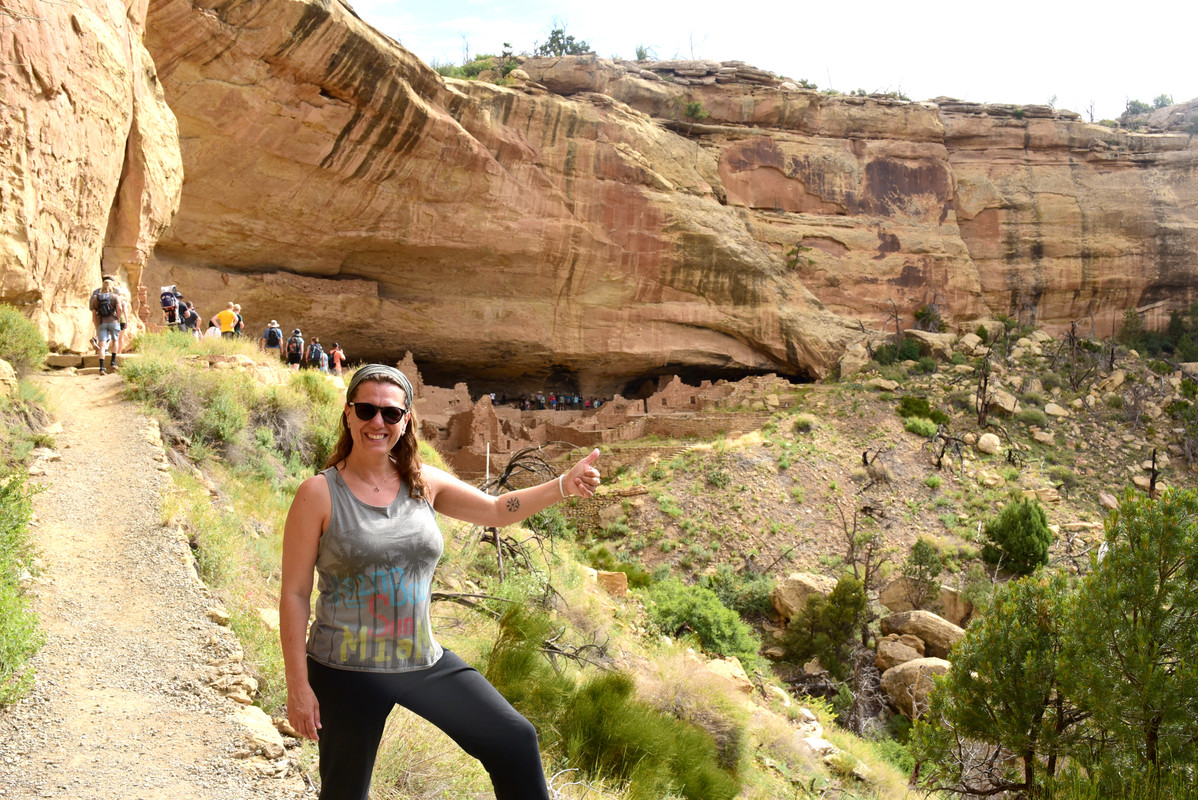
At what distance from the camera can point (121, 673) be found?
4047 millimetres

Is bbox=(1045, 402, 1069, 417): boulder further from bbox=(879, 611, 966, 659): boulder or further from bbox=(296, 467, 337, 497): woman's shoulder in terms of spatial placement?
bbox=(296, 467, 337, 497): woman's shoulder

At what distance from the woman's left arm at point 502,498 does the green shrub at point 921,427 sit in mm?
24460

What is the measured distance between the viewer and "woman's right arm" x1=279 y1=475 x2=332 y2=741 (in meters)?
2.60

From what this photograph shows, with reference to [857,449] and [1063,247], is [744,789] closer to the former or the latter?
[857,449]

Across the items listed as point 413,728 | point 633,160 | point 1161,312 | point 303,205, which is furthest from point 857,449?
point 413,728

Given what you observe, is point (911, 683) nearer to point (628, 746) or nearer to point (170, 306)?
point (628, 746)

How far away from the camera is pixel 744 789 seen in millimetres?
7438

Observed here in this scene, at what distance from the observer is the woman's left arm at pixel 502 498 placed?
311cm

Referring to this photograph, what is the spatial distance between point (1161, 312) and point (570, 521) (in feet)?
93.8

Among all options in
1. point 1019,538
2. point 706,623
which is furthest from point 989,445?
point 706,623

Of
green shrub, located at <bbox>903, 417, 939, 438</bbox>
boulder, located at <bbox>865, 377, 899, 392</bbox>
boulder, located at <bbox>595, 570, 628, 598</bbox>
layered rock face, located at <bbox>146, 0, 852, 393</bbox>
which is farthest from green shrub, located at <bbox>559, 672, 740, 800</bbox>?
boulder, located at <bbox>865, 377, 899, 392</bbox>

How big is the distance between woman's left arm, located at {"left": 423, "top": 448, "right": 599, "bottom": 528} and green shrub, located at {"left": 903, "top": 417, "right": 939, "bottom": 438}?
80.2ft

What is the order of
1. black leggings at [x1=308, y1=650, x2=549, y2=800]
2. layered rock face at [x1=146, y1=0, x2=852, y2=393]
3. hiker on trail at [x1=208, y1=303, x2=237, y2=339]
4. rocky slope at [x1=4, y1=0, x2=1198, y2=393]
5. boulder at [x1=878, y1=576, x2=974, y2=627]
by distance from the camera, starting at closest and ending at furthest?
black leggings at [x1=308, y1=650, x2=549, y2=800] → hiker on trail at [x1=208, y1=303, x2=237, y2=339] → boulder at [x1=878, y1=576, x2=974, y2=627] → layered rock face at [x1=146, y1=0, x2=852, y2=393] → rocky slope at [x1=4, y1=0, x2=1198, y2=393]

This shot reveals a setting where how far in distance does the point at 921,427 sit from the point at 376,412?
25054 mm
